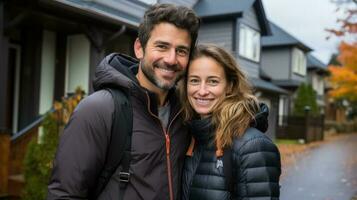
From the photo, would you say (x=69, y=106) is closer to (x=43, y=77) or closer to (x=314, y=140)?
(x=43, y=77)

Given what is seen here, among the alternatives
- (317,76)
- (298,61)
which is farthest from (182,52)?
(317,76)

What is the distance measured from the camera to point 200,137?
270cm

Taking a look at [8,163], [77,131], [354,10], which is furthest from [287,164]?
[77,131]

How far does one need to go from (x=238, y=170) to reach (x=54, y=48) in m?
9.38

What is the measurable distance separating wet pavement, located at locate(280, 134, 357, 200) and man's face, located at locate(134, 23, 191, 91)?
639 centimetres

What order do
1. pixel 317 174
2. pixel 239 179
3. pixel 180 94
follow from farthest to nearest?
pixel 317 174, pixel 180 94, pixel 239 179

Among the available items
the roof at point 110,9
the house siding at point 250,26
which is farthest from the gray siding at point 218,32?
the roof at point 110,9

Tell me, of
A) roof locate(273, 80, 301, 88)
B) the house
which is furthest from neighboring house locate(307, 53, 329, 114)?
the house

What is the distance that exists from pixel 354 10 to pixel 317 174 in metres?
7.65

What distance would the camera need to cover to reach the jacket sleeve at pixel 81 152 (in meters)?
2.06

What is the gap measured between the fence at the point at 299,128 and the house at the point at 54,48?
15613 mm

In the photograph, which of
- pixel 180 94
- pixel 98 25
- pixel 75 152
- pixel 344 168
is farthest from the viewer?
pixel 344 168

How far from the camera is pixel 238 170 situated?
2.43 m

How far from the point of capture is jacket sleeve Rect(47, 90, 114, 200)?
206cm
